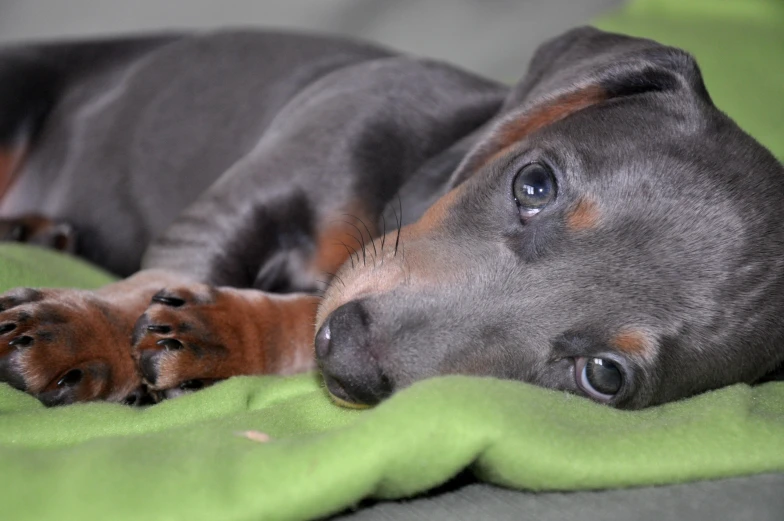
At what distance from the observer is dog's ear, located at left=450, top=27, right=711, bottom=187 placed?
2.50m

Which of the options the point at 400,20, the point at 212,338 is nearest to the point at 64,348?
the point at 212,338

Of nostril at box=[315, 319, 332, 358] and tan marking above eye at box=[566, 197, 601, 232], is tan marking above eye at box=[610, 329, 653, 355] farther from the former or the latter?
nostril at box=[315, 319, 332, 358]

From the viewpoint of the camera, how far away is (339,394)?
77.9 inches

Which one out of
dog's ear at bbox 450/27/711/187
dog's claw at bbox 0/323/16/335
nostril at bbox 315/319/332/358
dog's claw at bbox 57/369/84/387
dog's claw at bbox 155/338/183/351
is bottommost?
dog's claw at bbox 57/369/84/387

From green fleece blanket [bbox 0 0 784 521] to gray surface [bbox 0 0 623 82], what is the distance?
9.99 ft

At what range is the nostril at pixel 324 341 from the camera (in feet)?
6.40

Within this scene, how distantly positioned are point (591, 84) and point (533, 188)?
0.46m

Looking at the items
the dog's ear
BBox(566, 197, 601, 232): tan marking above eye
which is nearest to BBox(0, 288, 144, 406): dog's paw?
the dog's ear

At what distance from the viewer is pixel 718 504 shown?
1.60 m

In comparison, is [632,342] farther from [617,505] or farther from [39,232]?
[39,232]

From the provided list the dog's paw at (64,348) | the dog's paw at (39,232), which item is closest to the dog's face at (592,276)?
the dog's paw at (64,348)

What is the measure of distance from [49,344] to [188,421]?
47 centimetres

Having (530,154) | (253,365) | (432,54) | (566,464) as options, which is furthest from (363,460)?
(432,54)

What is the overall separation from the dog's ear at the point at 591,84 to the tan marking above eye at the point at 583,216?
18.8 inches
